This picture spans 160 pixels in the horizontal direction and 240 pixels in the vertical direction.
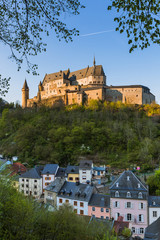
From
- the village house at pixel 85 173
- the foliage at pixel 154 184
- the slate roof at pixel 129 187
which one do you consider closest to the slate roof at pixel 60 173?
the village house at pixel 85 173

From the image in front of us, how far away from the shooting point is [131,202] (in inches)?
707

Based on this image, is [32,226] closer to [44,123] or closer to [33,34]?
[33,34]

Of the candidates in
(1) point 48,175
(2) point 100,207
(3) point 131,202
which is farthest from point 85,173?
(3) point 131,202

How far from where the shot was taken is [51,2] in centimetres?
438

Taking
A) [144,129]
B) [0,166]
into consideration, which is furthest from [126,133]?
[0,166]

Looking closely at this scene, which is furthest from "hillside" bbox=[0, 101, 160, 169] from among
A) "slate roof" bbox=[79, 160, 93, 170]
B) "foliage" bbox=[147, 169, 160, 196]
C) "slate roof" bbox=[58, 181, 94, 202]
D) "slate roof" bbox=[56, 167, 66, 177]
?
"slate roof" bbox=[58, 181, 94, 202]

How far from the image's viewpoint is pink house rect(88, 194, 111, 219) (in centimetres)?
1838

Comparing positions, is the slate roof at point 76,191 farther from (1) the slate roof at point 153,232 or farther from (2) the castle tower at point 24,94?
(2) the castle tower at point 24,94

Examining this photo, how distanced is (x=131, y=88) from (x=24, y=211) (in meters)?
54.5

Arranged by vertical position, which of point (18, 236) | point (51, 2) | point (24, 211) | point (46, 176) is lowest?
point (46, 176)

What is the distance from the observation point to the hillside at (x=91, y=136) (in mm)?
39219

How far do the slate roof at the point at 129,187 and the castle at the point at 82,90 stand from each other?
128ft

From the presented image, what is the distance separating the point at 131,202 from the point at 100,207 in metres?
2.95

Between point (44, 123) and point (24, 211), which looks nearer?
point (24, 211)
